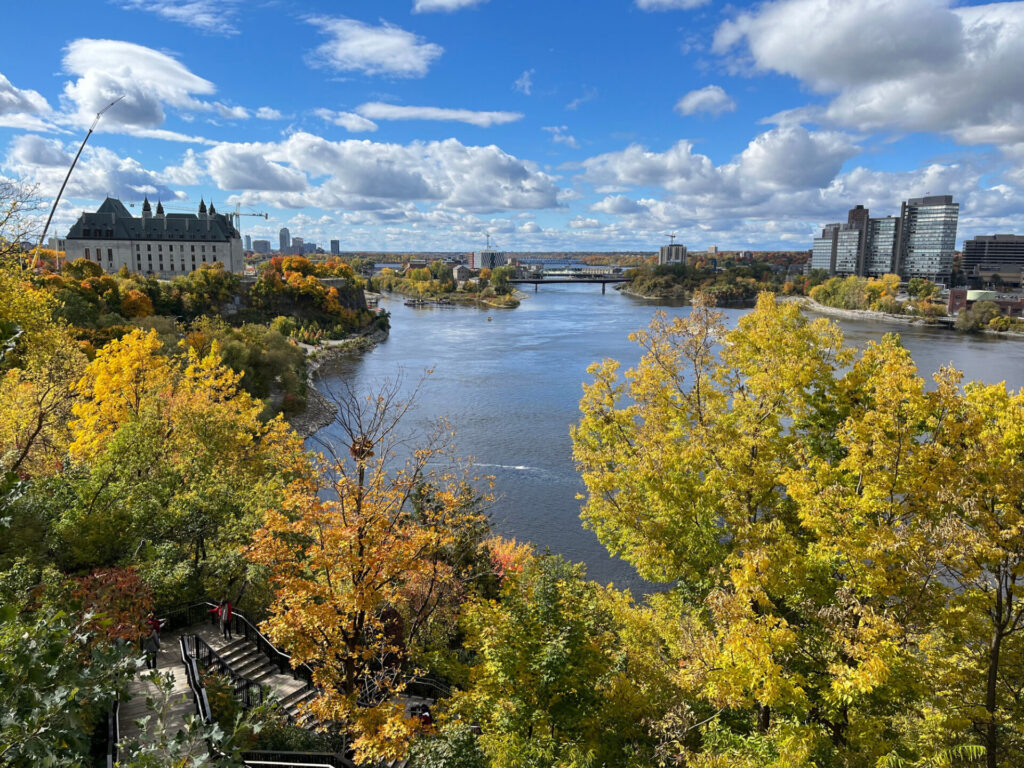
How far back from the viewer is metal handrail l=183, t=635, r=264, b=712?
10672 millimetres

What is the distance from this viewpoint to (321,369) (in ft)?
187

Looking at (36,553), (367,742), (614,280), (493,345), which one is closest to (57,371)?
(36,553)

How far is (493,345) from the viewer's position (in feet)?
232

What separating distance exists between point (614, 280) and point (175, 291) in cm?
14597

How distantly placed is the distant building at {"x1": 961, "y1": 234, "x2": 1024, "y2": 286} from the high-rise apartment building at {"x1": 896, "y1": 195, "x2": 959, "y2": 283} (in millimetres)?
7775

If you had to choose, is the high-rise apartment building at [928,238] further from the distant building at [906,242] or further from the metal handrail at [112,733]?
the metal handrail at [112,733]

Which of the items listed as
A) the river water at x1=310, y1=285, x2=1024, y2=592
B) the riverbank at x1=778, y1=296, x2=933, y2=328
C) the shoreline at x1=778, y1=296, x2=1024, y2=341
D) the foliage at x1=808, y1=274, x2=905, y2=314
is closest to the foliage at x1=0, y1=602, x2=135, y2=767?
the river water at x1=310, y1=285, x2=1024, y2=592

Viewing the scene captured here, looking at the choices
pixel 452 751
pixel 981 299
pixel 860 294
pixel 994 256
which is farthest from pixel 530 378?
pixel 994 256

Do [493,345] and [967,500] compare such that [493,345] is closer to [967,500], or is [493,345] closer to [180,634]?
[180,634]

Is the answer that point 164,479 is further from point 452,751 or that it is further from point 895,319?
point 895,319

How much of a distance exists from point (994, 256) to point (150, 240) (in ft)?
652

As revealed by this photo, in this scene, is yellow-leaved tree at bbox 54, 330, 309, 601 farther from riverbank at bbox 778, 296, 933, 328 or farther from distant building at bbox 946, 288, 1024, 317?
distant building at bbox 946, 288, 1024, 317

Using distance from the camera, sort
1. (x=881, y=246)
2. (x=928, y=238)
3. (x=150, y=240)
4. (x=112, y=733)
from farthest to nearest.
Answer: (x=881, y=246)
(x=928, y=238)
(x=150, y=240)
(x=112, y=733)

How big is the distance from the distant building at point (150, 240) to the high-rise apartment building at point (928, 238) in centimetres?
16313
